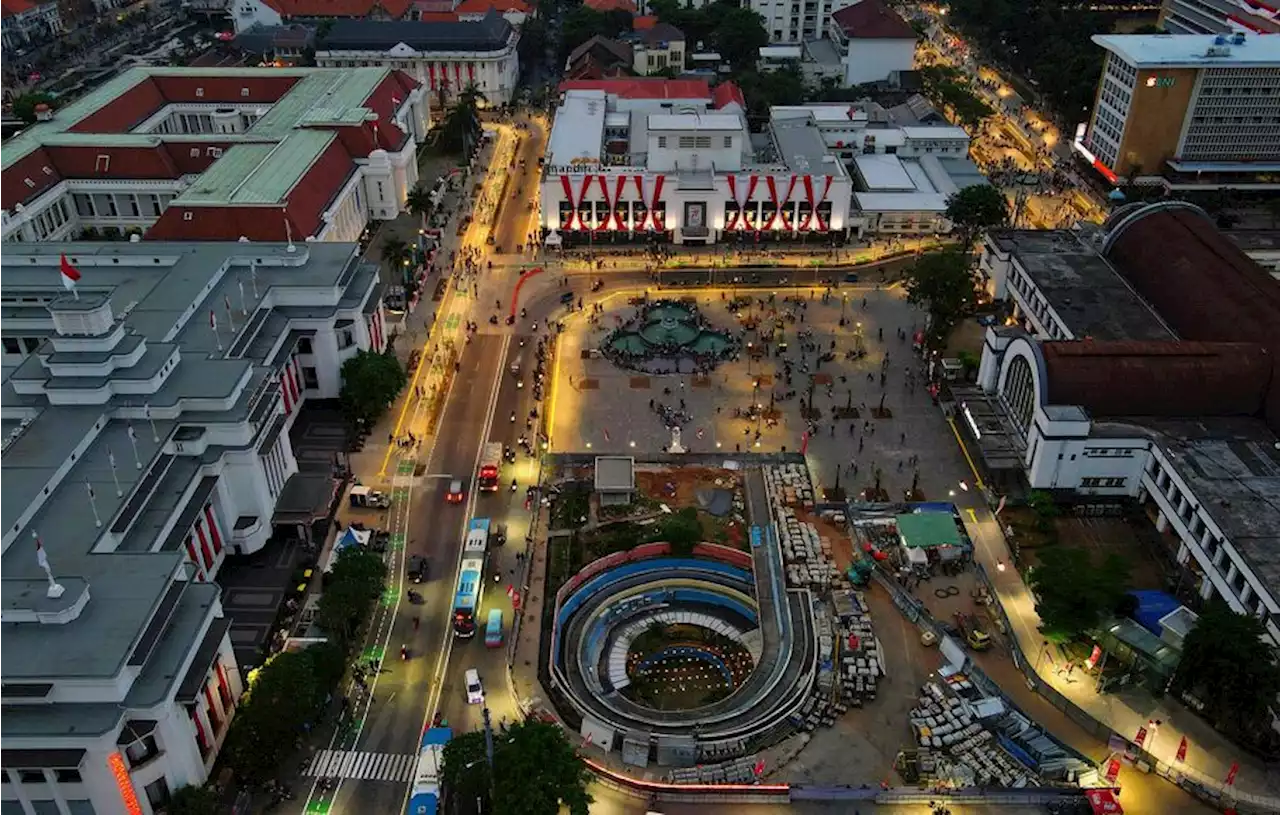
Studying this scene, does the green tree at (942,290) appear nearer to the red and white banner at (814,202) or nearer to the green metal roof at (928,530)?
the red and white banner at (814,202)

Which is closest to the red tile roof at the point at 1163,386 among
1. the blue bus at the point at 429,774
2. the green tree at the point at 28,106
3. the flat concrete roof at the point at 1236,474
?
the flat concrete roof at the point at 1236,474

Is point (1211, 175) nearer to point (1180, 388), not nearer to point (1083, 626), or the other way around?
point (1180, 388)

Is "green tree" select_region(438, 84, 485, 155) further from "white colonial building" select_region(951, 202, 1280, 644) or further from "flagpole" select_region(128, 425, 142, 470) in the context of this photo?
"flagpole" select_region(128, 425, 142, 470)

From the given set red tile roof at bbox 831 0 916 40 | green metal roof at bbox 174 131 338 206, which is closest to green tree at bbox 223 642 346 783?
green metal roof at bbox 174 131 338 206

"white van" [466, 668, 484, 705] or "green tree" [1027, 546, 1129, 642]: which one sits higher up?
"green tree" [1027, 546, 1129, 642]

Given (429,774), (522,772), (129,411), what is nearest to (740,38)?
(129,411)

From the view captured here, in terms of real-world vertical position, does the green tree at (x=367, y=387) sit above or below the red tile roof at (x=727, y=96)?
below
